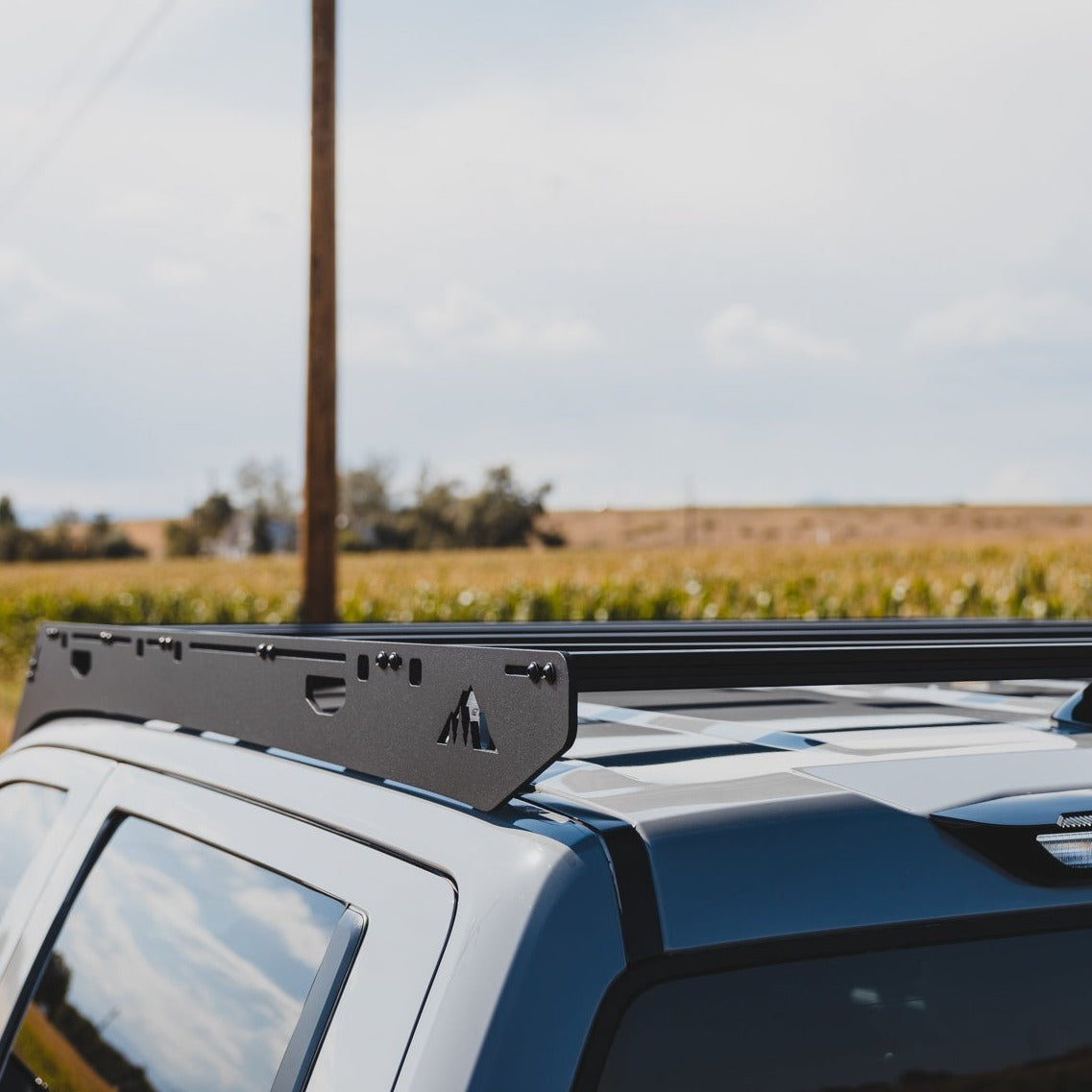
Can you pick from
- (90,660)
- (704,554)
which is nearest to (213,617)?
(704,554)

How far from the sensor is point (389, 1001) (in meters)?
1.29

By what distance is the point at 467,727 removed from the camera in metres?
1.45

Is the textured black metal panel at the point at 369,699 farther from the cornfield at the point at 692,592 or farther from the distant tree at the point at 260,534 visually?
the distant tree at the point at 260,534

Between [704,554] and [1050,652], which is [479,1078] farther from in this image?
[704,554]

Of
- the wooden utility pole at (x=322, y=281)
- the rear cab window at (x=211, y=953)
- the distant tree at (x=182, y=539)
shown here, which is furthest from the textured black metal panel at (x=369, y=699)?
the distant tree at (x=182, y=539)

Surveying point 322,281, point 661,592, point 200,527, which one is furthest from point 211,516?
point 322,281

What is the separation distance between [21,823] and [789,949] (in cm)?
171

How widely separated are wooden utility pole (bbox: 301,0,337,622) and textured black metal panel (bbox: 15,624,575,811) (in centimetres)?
1059

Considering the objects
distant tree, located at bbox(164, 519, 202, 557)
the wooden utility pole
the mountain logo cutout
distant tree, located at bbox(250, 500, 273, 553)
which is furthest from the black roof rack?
distant tree, located at bbox(164, 519, 202, 557)

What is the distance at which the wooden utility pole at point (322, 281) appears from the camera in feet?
42.4

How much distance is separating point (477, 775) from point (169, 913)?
728mm

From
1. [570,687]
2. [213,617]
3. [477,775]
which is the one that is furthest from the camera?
[213,617]

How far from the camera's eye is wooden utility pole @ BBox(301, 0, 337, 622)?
12914 millimetres

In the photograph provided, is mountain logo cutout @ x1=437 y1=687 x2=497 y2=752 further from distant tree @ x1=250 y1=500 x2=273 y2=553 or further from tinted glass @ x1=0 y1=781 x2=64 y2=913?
distant tree @ x1=250 y1=500 x2=273 y2=553
